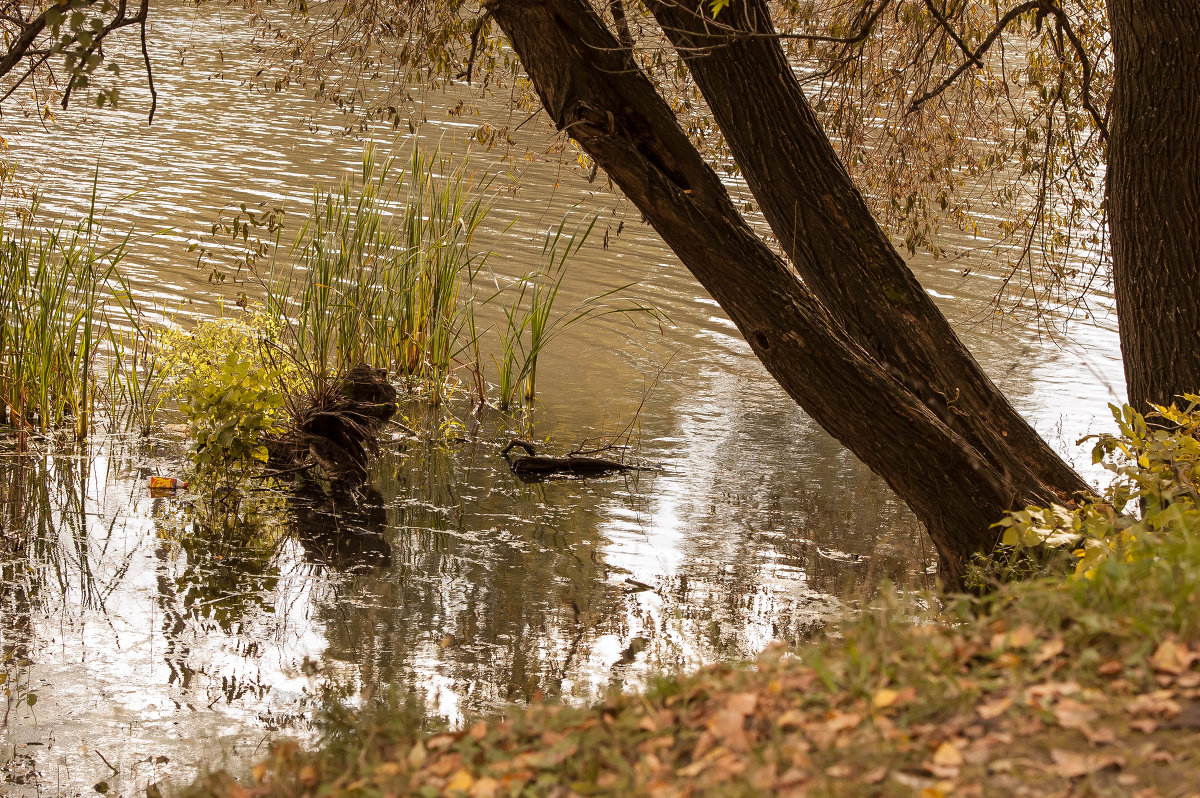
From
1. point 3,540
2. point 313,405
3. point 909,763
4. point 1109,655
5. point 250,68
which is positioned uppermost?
point 250,68

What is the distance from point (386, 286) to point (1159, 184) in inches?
193

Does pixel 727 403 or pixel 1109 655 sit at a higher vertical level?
pixel 1109 655

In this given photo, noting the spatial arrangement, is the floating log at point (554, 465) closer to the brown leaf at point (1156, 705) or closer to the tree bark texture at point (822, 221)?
the tree bark texture at point (822, 221)

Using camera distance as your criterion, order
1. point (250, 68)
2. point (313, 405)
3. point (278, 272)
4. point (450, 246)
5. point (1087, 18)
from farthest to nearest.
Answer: point (250, 68)
point (278, 272)
point (450, 246)
point (1087, 18)
point (313, 405)

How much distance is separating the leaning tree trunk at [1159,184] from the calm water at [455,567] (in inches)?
69.9

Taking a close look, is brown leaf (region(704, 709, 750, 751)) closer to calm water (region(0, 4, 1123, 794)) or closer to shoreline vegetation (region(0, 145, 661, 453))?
calm water (region(0, 4, 1123, 794))

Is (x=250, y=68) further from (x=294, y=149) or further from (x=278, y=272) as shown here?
(x=278, y=272)

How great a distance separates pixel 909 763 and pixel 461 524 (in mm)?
4266

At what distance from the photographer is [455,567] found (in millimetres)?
5715

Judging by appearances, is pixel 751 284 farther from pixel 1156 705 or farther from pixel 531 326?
pixel 531 326

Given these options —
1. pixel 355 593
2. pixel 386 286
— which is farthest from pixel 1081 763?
pixel 386 286

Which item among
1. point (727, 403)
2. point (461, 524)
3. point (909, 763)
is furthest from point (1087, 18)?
point (909, 763)

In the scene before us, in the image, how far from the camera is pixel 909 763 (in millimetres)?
2264

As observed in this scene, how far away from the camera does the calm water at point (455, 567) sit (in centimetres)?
434
